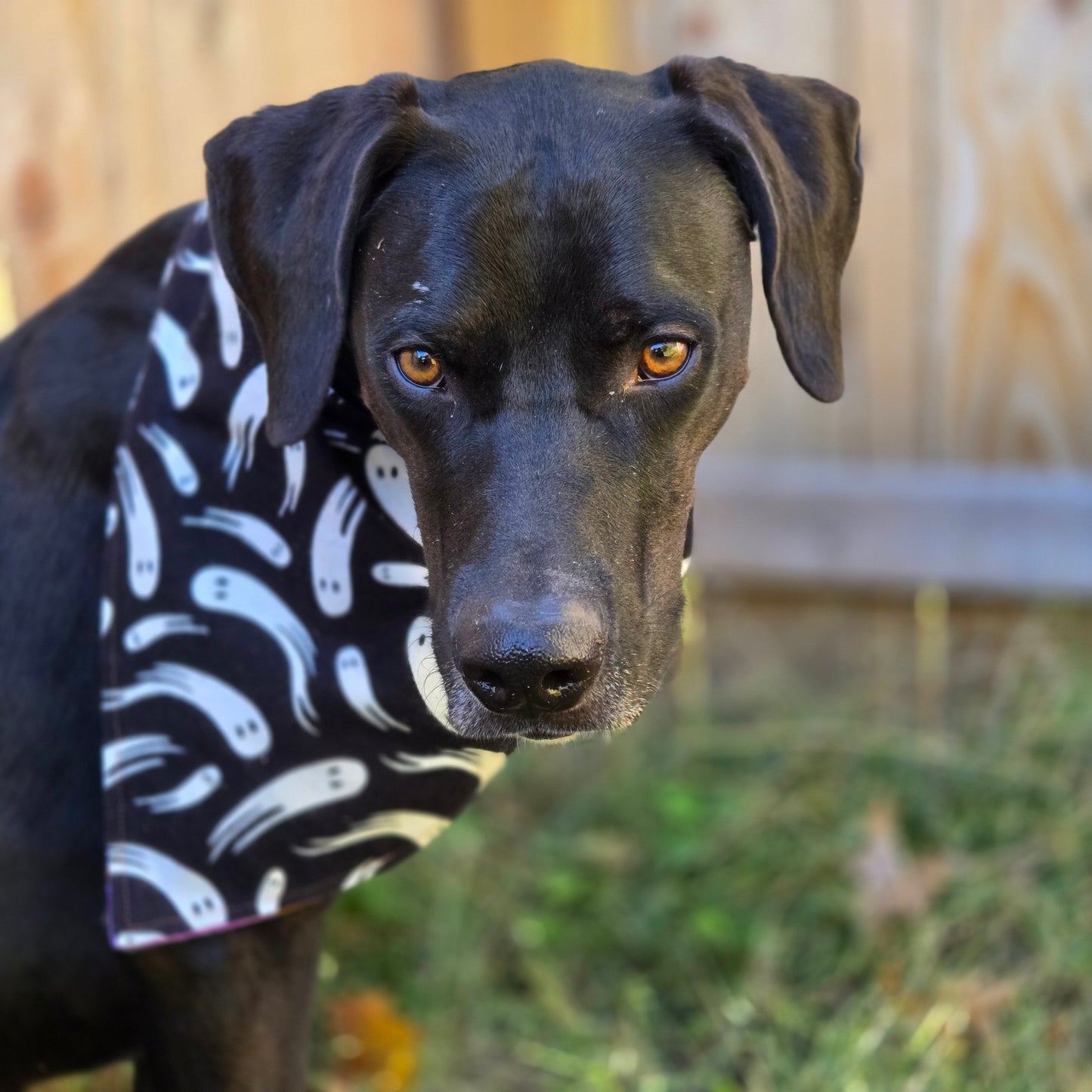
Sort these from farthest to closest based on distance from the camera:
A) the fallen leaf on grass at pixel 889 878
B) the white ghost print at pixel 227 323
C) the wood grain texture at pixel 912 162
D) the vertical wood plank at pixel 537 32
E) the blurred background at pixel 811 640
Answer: the vertical wood plank at pixel 537 32
the wood grain texture at pixel 912 162
the fallen leaf on grass at pixel 889 878
the blurred background at pixel 811 640
the white ghost print at pixel 227 323

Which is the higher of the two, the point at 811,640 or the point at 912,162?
the point at 912,162

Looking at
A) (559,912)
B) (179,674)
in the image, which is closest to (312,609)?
(179,674)

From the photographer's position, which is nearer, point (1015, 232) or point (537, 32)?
point (1015, 232)

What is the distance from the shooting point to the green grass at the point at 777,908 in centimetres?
274

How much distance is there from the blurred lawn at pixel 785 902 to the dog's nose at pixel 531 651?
4.37 feet

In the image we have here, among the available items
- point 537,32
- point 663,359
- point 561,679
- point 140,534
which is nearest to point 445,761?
point 561,679

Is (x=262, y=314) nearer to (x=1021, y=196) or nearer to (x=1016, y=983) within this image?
(x=1016, y=983)

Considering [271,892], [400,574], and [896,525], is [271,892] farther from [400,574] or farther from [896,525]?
[896,525]

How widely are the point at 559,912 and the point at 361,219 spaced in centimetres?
194

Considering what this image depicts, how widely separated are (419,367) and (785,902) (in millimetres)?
1920

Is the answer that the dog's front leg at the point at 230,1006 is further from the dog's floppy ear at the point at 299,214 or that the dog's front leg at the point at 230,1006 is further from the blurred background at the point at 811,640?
the blurred background at the point at 811,640

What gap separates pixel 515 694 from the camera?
154 centimetres

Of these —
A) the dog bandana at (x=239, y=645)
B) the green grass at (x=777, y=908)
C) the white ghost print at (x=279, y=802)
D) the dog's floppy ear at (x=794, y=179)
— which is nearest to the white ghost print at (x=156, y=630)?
the dog bandana at (x=239, y=645)

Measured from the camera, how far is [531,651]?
58.4 inches
